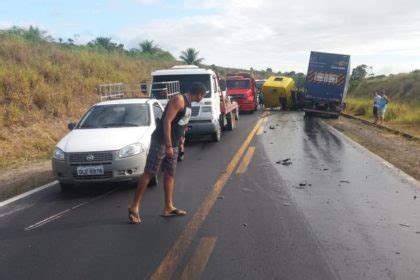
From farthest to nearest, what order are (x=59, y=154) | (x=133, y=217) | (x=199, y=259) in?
1. (x=59, y=154)
2. (x=133, y=217)
3. (x=199, y=259)

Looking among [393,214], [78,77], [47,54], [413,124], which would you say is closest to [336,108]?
[413,124]

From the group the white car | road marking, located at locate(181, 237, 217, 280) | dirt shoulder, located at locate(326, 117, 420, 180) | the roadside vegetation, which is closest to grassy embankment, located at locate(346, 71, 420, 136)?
the roadside vegetation

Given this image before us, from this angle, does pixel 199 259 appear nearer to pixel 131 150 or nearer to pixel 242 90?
pixel 131 150

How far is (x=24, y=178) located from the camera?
10.5 m

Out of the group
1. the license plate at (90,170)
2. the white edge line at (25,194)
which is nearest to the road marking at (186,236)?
the license plate at (90,170)

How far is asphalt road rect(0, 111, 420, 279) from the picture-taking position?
4871mm

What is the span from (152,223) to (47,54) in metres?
22.9

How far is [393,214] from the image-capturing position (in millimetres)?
6922

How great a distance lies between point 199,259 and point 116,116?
554cm

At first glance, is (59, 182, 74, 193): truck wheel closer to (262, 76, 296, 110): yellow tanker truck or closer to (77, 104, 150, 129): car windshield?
(77, 104, 150, 129): car windshield

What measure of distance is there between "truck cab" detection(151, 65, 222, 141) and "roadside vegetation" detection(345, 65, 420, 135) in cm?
916

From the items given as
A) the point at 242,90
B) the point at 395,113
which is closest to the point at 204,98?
the point at 395,113

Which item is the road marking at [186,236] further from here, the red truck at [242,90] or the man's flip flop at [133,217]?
the red truck at [242,90]

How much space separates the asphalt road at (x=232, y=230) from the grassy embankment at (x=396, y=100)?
12.6m
